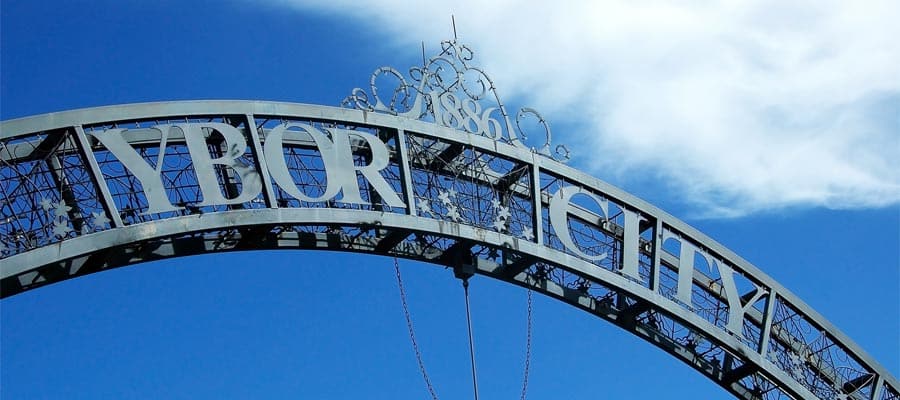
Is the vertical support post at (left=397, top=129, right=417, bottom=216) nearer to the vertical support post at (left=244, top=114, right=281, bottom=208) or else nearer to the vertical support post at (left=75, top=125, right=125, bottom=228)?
the vertical support post at (left=244, top=114, right=281, bottom=208)

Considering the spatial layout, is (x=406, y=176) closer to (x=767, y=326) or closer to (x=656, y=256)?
(x=656, y=256)

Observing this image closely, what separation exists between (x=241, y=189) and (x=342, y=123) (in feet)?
6.66

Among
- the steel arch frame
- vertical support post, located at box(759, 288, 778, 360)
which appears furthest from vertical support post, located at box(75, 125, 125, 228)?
vertical support post, located at box(759, 288, 778, 360)

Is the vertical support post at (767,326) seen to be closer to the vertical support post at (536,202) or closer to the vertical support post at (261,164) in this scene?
the vertical support post at (536,202)

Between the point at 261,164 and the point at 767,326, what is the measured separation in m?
10.1

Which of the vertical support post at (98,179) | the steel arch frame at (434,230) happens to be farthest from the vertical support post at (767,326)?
the vertical support post at (98,179)

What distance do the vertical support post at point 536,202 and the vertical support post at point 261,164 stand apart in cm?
451

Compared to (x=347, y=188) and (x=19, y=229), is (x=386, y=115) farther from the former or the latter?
(x=19, y=229)

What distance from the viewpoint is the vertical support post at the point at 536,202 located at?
23891mm

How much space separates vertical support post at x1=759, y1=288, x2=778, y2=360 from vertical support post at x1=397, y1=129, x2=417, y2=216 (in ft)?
24.3

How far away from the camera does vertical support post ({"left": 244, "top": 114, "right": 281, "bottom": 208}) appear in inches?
829

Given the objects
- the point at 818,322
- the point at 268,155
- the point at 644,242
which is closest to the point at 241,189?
the point at 268,155

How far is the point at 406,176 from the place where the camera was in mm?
22531

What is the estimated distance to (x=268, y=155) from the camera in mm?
21422
